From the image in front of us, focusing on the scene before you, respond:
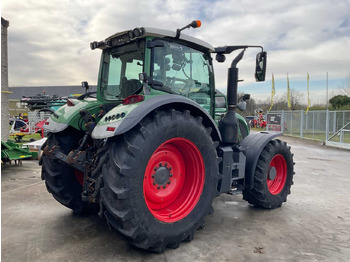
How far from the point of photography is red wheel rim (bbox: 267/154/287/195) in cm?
485

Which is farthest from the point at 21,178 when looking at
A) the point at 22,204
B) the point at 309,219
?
the point at 309,219

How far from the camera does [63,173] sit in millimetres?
3848

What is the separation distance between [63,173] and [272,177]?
3104 millimetres

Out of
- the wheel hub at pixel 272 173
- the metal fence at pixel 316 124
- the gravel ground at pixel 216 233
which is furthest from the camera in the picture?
the metal fence at pixel 316 124

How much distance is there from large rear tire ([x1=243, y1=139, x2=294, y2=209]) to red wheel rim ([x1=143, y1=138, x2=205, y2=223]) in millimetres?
1353

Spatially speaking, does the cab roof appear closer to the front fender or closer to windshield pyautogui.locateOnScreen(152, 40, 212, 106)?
windshield pyautogui.locateOnScreen(152, 40, 212, 106)

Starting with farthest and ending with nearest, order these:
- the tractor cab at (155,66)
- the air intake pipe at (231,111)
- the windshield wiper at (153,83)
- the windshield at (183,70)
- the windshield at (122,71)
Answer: the air intake pipe at (231,111)
the windshield at (122,71)
the windshield at (183,70)
the tractor cab at (155,66)
the windshield wiper at (153,83)

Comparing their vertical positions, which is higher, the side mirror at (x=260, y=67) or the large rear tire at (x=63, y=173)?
the side mirror at (x=260, y=67)

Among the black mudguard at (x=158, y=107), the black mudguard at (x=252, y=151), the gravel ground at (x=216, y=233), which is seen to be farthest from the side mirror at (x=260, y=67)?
the gravel ground at (x=216, y=233)

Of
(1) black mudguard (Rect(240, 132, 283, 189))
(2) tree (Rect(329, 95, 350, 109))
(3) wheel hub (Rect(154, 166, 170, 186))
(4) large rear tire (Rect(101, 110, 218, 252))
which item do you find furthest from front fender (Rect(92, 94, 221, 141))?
(2) tree (Rect(329, 95, 350, 109))

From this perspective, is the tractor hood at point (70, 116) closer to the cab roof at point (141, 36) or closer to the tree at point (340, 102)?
the cab roof at point (141, 36)

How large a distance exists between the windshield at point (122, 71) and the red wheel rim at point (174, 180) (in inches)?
33.7

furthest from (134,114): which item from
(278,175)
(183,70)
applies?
(278,175)

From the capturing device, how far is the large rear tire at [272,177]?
14.4ft
